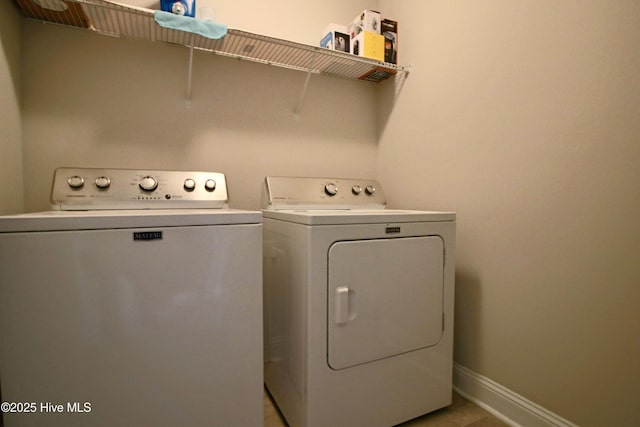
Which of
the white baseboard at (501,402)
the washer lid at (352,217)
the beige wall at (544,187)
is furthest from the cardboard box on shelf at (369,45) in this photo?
the white baseboard at (501,402)

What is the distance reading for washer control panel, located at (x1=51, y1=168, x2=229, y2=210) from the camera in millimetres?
1280

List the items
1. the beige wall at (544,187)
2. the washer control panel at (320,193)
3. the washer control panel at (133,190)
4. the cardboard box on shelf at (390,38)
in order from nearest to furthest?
1. the beige wall at (544,187)
2. the washer control panel at (133,190)
3. the washer control panel at (320,193)
4. the cardboard box on shelf at (390,38)

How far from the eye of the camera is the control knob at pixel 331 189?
177 cm

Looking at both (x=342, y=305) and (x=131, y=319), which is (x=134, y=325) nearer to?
(x=131, y=319)

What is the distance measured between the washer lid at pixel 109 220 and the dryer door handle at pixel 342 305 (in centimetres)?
41

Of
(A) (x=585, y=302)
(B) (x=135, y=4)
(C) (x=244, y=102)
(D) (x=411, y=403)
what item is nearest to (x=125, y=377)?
(D) (x=411, y=403)

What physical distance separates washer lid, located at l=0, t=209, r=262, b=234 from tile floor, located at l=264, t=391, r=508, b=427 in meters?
0.96

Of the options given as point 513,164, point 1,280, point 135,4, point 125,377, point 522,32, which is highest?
point 135,4

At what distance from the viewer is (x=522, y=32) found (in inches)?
50.5

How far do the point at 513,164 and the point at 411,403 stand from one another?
43.8 inches

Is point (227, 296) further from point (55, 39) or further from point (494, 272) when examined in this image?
point (55, 39)

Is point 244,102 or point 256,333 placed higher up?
point 244,102

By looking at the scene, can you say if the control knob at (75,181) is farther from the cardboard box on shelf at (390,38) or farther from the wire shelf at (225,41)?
→ the cardboard box on shelf at (390,38)

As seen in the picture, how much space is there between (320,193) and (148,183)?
847 mm
